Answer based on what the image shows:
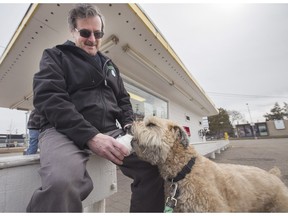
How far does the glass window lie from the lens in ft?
21.0

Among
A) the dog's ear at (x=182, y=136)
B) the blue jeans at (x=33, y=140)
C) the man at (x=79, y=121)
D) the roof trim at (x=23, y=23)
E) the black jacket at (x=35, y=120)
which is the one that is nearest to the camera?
the man at (x=79, y=121)

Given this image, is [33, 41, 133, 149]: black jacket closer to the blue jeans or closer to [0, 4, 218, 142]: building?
[0, 4, 218, 142]: building

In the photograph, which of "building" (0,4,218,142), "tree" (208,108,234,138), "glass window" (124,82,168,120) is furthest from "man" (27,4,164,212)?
"tree" (208,108,234,138)

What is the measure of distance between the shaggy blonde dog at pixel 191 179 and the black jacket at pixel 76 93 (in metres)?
0.35

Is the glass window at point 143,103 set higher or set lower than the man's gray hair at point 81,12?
higher

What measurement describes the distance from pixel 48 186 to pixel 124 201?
9.86 ft

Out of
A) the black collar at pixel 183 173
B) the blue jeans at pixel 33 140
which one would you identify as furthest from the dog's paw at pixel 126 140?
the blue jeans at pixel 33 140

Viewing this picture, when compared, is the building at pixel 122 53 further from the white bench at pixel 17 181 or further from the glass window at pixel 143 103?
the white bench at pixel 17 181

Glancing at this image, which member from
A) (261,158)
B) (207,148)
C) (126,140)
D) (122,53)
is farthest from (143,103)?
(261,158)

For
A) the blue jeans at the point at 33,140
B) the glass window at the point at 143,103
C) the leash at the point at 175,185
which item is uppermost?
the glass window at the point at 143,103

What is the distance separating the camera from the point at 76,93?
5.22 feet

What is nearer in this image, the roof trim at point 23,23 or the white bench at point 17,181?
the white bench at point 17,181

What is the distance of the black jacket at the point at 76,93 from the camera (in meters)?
1.27

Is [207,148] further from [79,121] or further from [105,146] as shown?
[79,121]
